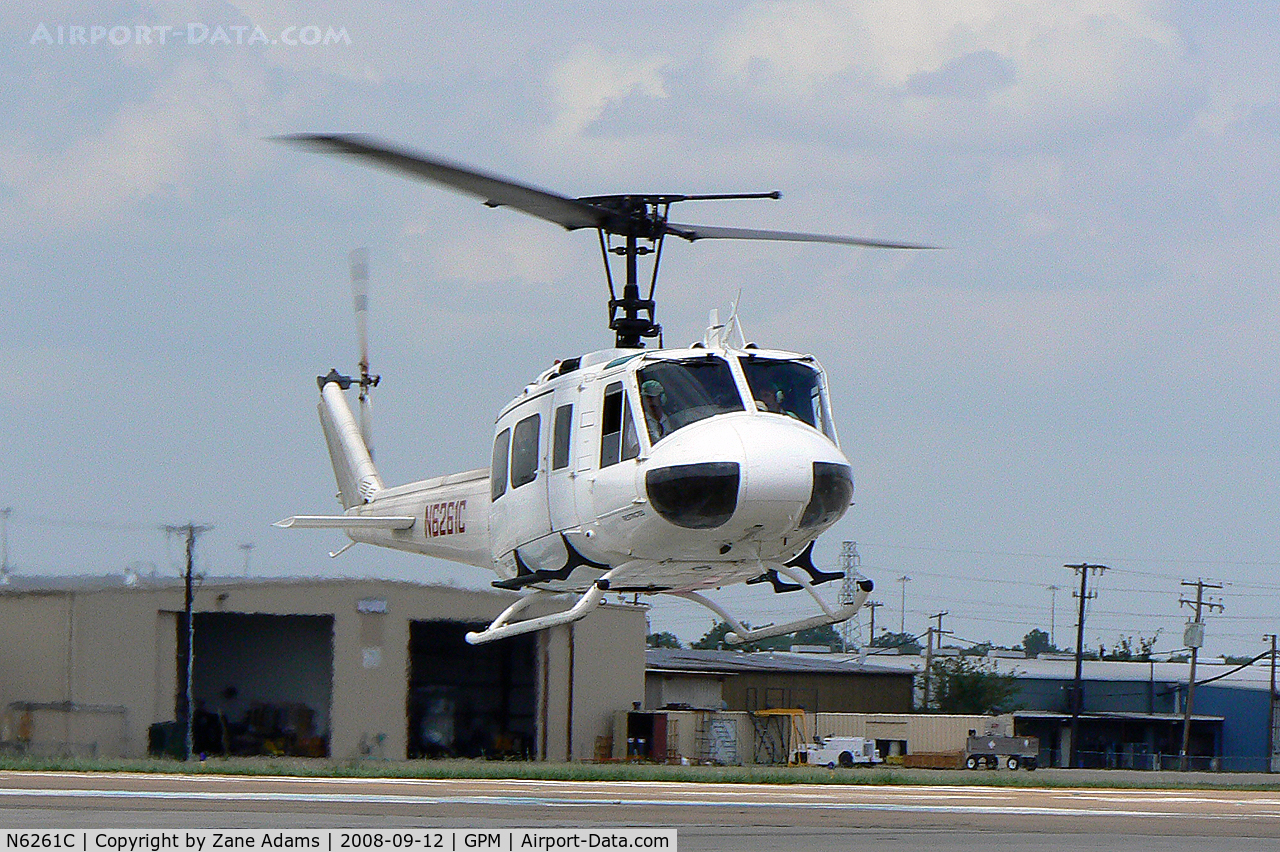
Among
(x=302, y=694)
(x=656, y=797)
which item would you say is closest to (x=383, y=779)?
(x=656, y=797)

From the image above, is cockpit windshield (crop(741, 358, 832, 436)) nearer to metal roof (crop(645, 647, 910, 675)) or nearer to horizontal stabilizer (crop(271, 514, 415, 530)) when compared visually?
horizontal stabilizer (crop(271, 514, 415, 530))

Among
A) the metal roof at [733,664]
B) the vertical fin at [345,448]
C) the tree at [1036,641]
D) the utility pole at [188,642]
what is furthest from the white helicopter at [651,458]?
the tree at [1036,641]

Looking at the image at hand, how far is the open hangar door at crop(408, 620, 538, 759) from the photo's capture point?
54438 millimetres

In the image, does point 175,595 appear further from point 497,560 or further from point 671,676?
point 497,560

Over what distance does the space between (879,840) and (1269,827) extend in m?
5.41

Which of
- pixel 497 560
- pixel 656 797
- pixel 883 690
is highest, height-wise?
pixel 497 560

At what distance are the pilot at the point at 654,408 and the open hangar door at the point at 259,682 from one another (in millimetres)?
36835

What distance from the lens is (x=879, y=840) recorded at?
13609 mm

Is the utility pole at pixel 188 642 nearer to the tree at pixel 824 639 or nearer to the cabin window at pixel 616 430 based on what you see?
the cabin window at pixel 616 430

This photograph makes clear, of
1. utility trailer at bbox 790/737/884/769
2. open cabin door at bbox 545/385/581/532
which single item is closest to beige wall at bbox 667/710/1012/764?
utility trailer at bbox 790/737/884/769

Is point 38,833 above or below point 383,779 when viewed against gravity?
above

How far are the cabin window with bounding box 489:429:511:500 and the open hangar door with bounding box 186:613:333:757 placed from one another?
110 feet

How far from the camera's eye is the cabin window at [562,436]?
16484 millimetres

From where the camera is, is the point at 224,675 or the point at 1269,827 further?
the point at 224,675
